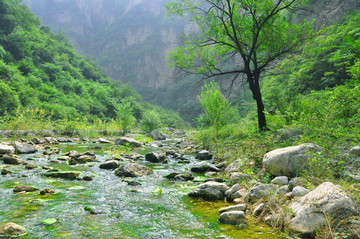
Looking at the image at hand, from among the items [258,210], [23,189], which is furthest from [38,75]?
[258,210]

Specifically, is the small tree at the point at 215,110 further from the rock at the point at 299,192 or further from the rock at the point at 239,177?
the rock at the point at 299,192

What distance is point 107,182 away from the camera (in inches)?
231

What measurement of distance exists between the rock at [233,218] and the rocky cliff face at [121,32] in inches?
5389

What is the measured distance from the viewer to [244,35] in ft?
40.1

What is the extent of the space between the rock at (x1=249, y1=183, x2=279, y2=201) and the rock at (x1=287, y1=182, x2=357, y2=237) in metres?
0.83

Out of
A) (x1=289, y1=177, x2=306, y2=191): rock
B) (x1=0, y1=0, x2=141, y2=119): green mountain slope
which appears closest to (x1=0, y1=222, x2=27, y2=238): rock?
(x1=289, y1=177, x2=306, y2=191): rock

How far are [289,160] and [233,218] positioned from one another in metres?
2.20

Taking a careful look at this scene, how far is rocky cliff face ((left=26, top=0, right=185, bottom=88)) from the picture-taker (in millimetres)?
143625

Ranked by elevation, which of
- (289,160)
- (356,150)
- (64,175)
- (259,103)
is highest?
(259,103)

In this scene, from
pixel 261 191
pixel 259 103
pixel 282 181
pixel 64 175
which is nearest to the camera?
pixel 261 191

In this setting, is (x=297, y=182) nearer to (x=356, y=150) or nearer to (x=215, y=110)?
(x=356, y=150)

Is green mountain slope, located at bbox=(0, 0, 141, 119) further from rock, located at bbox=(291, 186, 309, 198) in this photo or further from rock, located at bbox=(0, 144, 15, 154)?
rock, located at bbox=(291, 186, 309, 198)

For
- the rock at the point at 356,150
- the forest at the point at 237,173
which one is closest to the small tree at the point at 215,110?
the forest at the point at 237,173

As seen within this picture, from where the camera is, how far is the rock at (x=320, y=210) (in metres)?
2.74
